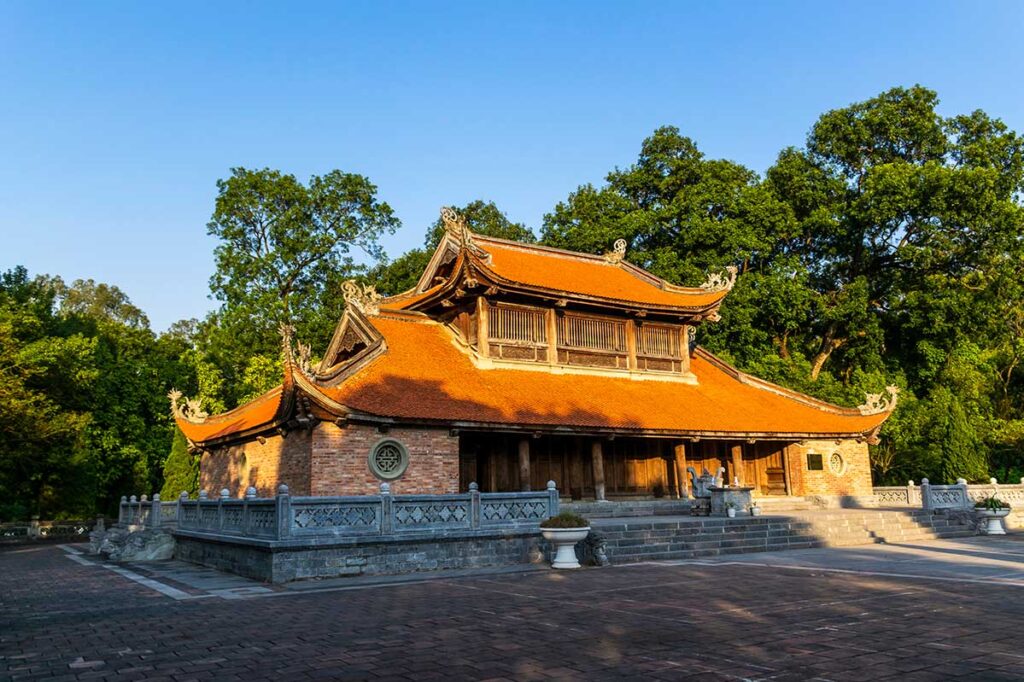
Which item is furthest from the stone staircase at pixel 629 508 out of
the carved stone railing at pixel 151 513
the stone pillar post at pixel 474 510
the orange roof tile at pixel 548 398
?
the carved stone railing at pixel 151 513

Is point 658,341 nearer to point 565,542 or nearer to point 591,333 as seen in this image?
point 591,333

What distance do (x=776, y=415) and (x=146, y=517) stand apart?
2003 centimetres

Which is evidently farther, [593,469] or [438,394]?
[593,469]

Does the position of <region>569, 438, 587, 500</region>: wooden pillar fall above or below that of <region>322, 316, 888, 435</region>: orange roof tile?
below

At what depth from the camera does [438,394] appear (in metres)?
19.5

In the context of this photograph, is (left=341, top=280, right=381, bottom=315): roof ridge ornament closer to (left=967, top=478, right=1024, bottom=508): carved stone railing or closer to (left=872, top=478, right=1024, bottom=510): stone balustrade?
(left=872, top=478, right=1024, bottom=510): stone balustrade

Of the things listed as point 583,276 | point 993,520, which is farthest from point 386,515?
point 993,520

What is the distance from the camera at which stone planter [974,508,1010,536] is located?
19414 mm

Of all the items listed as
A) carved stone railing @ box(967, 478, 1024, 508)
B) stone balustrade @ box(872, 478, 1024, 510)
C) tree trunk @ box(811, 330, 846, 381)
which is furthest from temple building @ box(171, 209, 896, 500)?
tree trunk @ box(811, 330, 846, 381)

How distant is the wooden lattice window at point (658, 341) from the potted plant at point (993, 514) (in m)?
9.97

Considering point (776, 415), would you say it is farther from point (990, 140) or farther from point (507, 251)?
point (990, 140)

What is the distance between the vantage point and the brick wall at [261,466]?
59.2 feet

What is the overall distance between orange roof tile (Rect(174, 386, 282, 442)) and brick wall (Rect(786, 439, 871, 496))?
16.5 meters

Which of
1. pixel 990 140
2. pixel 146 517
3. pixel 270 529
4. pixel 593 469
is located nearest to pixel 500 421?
pixel 593 469
